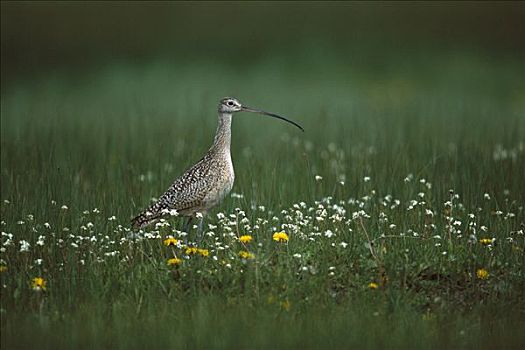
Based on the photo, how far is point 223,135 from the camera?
10.5 metres

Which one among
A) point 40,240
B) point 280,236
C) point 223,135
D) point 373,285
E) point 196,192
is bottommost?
point 373,285

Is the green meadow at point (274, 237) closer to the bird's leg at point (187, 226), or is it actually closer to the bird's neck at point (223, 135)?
the bird's leg at point (187, 226)

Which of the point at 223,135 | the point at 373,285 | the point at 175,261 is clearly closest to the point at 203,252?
the point at 175,261

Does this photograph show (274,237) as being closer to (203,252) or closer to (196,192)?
(203,252)

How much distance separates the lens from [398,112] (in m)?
18.8

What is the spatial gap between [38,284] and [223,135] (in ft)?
10.1

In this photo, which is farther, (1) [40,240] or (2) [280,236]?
(1) [40,240]

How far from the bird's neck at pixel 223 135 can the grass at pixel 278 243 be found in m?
0.62

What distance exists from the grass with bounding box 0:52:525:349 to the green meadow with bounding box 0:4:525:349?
0.02m

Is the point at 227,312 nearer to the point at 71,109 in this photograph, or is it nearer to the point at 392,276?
the point at 392,276

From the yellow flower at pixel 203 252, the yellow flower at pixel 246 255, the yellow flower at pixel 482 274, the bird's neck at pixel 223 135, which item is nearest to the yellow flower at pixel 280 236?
the yellow flower at pixel 246 255

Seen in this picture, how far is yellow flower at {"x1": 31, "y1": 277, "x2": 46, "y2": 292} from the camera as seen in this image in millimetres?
8184

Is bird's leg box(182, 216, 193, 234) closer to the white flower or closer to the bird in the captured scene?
the bird

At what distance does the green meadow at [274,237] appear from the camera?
773 centimetres
